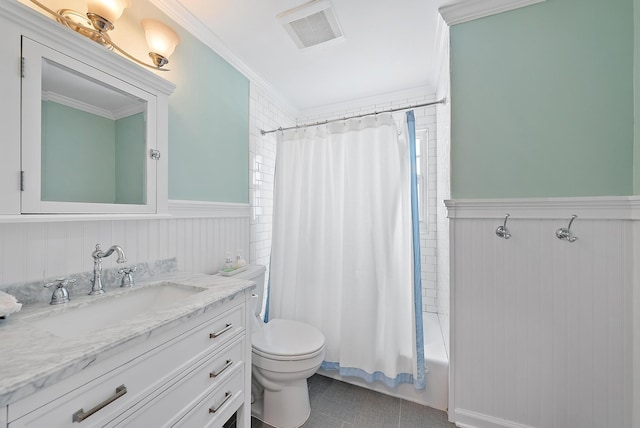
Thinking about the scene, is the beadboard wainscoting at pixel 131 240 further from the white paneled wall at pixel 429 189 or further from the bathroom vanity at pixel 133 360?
the white paneled wall at pixel 429 189

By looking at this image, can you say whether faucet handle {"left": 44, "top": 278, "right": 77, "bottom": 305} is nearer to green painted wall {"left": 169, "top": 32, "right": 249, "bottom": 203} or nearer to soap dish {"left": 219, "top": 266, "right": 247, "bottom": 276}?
green painted wall {"left": 169, "top": 32, "right": 249, "bottom": 203}

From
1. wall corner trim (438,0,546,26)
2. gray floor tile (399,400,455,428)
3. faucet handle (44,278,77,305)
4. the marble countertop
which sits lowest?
gray floor tile (399,400,455,428)

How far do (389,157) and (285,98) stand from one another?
4.69 ft

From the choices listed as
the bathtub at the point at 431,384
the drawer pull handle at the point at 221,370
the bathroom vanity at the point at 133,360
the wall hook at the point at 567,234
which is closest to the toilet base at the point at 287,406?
the bathroom vanity at the point at 133,360

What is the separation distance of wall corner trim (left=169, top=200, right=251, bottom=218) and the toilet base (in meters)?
1.16

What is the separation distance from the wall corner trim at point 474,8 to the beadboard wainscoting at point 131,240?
1.82 metres

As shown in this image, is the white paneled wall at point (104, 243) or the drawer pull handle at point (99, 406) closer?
→ the drawer pull handle at point (99, 406)

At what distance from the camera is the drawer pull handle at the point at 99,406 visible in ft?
1.98

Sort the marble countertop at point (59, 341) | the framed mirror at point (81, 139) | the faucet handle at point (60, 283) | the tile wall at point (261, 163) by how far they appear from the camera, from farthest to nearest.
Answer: the tile wall at point (261, 163)
the faucet handle at point (60, 283)
the framed mirror at point (81, 139)
the marble countertop at point (59, 341)

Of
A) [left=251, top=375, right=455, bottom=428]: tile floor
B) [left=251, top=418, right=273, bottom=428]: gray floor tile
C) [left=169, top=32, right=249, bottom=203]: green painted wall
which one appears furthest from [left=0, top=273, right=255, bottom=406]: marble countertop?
[left=251, top=375, right=455, bottom=428]: tile floor

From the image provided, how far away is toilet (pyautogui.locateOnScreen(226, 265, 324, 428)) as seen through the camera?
1.40 meters

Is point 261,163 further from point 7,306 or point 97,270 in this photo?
point 7,306

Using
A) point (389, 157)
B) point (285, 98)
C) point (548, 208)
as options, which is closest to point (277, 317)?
point (389, 157)

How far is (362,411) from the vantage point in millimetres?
1576
